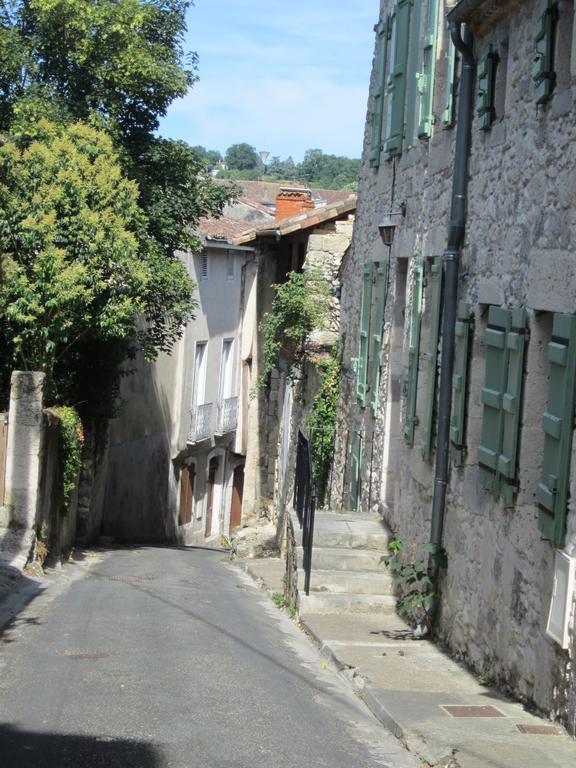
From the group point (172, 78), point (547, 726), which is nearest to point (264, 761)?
point (547, 726)

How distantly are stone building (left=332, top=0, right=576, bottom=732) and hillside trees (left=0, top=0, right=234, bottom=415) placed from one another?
461 centimetres

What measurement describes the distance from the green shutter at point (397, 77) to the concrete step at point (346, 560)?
475cm

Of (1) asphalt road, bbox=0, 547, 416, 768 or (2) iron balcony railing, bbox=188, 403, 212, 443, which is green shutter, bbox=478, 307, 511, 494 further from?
(2) iron balcony railing, bbox=188, 403, 212, 443

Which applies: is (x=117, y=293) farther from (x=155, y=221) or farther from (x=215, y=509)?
(x=215, y=509)

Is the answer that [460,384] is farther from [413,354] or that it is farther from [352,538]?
[352,538]

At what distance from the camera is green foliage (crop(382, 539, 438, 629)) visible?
9961mm

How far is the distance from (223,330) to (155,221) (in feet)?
39.4

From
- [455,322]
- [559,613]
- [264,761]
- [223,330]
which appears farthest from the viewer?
[223,330]

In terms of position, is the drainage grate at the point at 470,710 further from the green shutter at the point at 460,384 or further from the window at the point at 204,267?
the window at the point at 204,267

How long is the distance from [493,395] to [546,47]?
2.50 metres

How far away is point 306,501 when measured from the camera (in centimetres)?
1231

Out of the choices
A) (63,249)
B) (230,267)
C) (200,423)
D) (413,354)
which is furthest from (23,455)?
(230,267)

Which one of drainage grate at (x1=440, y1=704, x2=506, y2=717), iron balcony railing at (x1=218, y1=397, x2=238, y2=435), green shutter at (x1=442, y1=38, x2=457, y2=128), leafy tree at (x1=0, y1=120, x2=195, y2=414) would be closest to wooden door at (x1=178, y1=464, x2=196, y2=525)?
iron balcony railing at (x1=218, y1=397, x2=238, y2=435)

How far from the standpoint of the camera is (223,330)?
101ft
